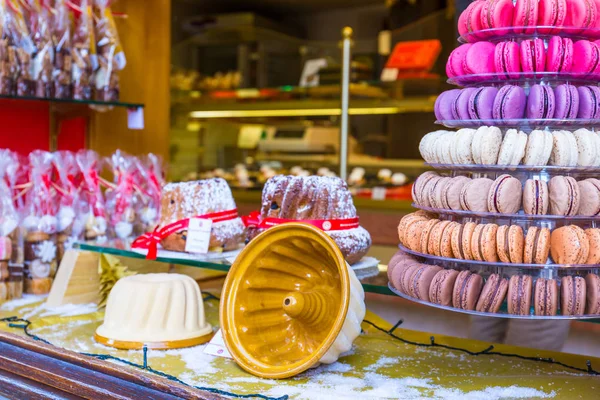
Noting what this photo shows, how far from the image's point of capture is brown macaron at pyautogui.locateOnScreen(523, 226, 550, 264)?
3.90 ft

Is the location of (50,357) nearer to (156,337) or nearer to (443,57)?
(156,337)

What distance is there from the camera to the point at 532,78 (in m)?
1.27

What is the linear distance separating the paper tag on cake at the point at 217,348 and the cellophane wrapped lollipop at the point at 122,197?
0.79 m

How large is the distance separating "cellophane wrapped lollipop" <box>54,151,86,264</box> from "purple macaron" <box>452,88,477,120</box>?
1320mm

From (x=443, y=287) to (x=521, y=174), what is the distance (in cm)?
25

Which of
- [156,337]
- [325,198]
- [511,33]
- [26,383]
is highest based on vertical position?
[511,33]

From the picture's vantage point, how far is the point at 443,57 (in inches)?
148

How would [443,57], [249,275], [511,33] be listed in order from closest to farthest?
1. [511,33]
2. [249,275]
3. [443,57]

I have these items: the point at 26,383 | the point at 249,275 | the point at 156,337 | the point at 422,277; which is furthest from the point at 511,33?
the point at 26,383

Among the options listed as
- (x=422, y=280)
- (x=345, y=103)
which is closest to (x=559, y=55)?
(x=422, y=280)

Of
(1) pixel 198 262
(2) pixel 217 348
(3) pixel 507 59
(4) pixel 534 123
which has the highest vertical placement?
(3) pixel 507 59

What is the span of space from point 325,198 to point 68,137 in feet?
4.16

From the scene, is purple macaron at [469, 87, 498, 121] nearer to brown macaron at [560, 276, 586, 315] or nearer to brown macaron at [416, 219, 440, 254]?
brown macaron at [416, 219, 440, 254]

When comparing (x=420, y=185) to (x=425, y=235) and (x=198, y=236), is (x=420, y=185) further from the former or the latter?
(x=198, y=236)
